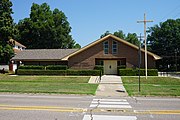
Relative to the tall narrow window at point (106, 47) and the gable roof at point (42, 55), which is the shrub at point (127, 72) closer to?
the tall narrow window at point (106, 47)

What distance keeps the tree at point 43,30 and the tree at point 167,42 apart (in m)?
26.8

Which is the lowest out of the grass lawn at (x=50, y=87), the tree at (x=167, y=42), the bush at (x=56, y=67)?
the grass lawn at (x=50, y=87)

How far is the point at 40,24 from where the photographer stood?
225 ft

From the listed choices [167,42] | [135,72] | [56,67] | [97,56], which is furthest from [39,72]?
[167,42]

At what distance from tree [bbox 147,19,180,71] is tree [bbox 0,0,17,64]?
43179mm

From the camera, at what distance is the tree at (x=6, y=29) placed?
41.8 metres

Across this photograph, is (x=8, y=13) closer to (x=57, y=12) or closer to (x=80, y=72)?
(x=80, y=72)

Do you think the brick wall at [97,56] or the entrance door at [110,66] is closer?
the brick wall at [97,56]

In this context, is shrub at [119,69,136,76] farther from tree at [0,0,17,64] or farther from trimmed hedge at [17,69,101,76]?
tree at [0,0,17,64]

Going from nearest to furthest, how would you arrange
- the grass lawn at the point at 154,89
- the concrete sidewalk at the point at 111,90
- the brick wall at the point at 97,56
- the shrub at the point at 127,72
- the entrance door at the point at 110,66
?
1. the grass lawn at the point at 154,89
2. the concrete sidewalk at the point at 111,90
3. the shrub at the point at 127,72
4. the brick wall at the point at 97,56
5. the entrance door at the point at 110,66

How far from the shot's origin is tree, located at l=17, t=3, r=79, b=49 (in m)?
68.9

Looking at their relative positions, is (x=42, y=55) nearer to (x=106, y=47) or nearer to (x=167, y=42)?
(x=106, y=47)

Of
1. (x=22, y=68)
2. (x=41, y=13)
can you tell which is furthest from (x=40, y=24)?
(x=22, y=68)

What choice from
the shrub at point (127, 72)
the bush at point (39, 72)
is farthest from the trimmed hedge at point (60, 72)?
the shrub at point (127, 72)
